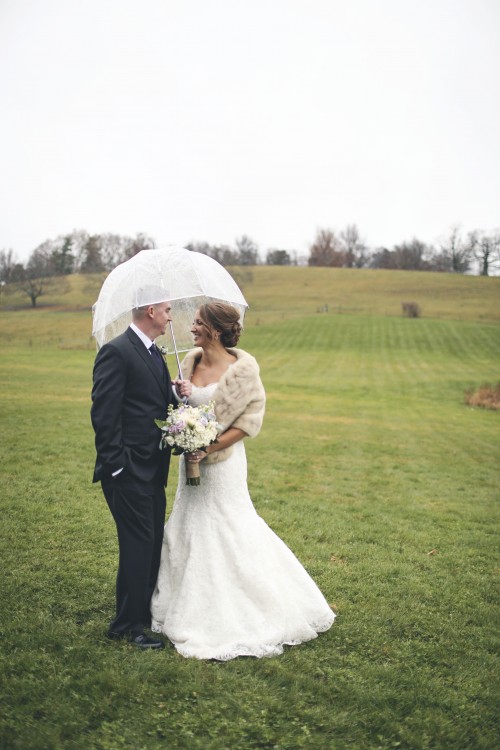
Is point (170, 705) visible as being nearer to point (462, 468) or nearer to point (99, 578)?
point (99, 578)

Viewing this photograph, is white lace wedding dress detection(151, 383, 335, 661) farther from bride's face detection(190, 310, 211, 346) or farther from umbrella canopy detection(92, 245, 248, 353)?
umbrella canopy detection(92, 245, 248, 353)

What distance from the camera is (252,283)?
308 feet

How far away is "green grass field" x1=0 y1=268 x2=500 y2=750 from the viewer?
11.8ft

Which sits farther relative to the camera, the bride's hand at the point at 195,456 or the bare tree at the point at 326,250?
the bare tree at the point at 326,250

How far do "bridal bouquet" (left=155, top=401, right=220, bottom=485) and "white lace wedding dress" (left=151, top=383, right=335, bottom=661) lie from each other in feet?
1.20

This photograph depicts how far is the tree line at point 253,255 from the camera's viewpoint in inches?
3285

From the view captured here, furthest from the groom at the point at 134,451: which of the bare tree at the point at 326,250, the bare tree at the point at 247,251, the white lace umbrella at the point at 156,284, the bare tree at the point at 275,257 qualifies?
the bare tree at the point at 326,250

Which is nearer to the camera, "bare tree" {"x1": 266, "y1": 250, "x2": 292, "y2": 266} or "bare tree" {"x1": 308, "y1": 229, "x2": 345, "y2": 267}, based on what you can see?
"bare tree" {"x1": 266, "y1": 250, "x2": 292, "y2": 266}

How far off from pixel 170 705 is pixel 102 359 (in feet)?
8.08

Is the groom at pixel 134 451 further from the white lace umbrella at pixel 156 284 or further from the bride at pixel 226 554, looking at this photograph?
the bride at pixel 226 554

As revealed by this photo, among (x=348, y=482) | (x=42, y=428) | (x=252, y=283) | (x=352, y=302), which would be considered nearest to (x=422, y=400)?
(x=348, y=482)

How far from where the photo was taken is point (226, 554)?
15.4ft

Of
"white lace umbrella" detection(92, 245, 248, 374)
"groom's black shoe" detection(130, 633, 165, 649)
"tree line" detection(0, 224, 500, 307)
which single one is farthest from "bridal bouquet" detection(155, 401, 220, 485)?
"tree line" detection(0, 224, 500, 307)

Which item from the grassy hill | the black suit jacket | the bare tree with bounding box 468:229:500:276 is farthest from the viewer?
the bare tree with bounding box 468:229:500:276
